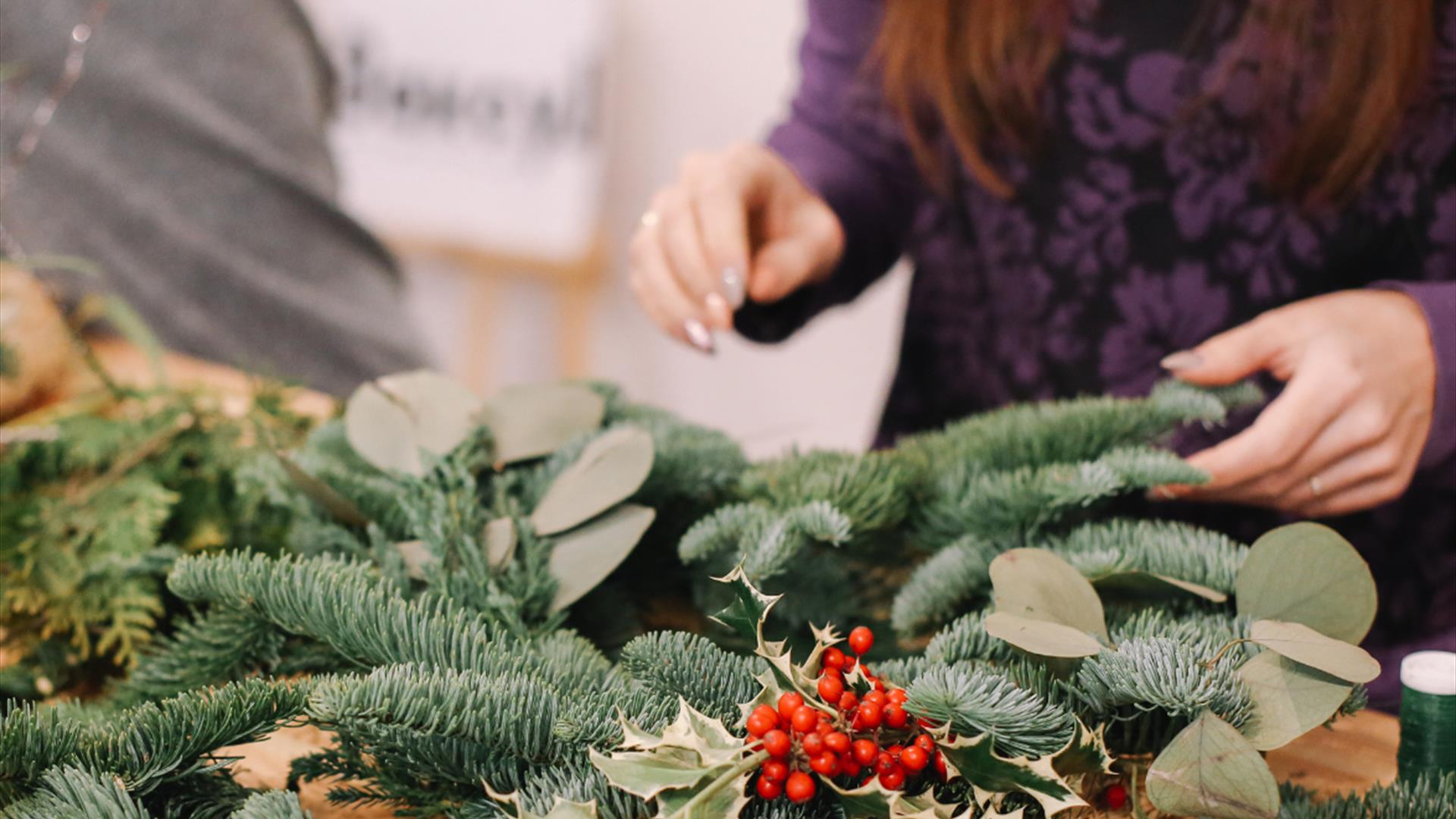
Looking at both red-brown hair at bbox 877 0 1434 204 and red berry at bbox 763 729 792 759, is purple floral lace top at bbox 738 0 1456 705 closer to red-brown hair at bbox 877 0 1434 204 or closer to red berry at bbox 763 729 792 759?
red-brown hair at bbox 877 0 1434 204

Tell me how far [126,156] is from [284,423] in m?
0.45

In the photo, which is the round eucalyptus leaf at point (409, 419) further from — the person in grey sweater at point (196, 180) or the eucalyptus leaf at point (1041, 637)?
the person in grey sweater at point (196, 180)

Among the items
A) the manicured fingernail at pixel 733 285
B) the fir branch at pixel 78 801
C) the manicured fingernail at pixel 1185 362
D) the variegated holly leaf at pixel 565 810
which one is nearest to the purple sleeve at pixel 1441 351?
the manicured fingernail at pixel 1185 362

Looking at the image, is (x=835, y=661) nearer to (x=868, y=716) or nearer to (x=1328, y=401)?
(x=868, y=716)

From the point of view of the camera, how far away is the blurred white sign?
6.18ft

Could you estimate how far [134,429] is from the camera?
55 centimetres

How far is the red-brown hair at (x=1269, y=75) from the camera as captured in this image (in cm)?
54

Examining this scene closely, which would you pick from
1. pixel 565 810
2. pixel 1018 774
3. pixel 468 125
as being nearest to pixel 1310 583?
pixel 1018 774

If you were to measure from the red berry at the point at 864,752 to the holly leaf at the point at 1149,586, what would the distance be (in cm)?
13

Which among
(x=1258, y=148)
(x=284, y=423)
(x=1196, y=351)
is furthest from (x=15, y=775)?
(x=1258, y=148)

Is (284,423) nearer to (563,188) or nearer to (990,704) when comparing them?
(990,704)

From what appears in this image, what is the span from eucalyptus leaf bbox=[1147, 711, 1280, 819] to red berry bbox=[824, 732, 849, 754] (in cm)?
9

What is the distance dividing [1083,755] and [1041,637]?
4cm

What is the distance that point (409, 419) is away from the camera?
0.47 m
